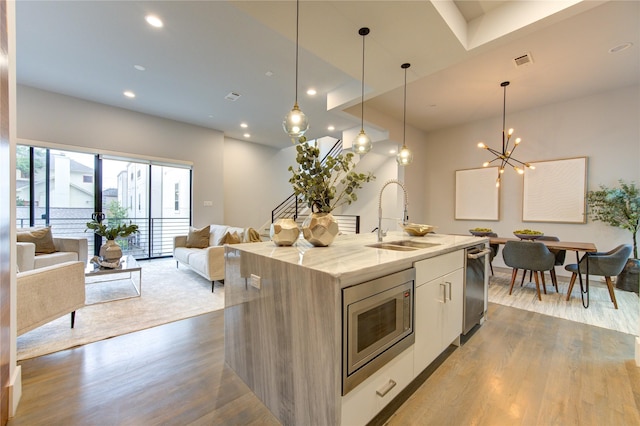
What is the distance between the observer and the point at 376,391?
A: 1296mm

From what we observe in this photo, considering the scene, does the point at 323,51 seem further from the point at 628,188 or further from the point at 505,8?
the point at 628,188

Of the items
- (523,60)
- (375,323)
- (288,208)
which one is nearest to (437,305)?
(375,323)

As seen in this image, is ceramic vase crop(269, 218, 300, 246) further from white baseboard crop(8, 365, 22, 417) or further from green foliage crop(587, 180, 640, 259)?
green foliage crop(587, 180, 640, 259)

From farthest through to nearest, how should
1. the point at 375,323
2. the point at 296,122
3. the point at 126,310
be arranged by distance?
the point at 126,310 < the point at 296,122 < the point at 375,323

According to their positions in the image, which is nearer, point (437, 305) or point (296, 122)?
point (437, 305)

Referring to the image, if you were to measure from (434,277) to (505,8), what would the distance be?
2690 mm

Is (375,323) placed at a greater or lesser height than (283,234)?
lesser

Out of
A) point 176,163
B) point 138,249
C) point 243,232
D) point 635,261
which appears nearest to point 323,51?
point 243,232

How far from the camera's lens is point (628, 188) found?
12.9ft

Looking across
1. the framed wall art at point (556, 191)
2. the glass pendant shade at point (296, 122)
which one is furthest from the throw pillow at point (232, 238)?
the framed wall art at point (556, 191)

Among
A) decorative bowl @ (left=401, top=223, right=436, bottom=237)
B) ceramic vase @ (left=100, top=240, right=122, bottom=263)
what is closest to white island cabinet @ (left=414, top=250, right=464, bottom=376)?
decorative bowl @ (left=401, top=223, right=436, bottom=237)

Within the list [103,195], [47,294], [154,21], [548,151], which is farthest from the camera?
[103,195]

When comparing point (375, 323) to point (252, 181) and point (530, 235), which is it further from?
point (252, 181)

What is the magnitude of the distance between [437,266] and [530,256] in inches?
102
